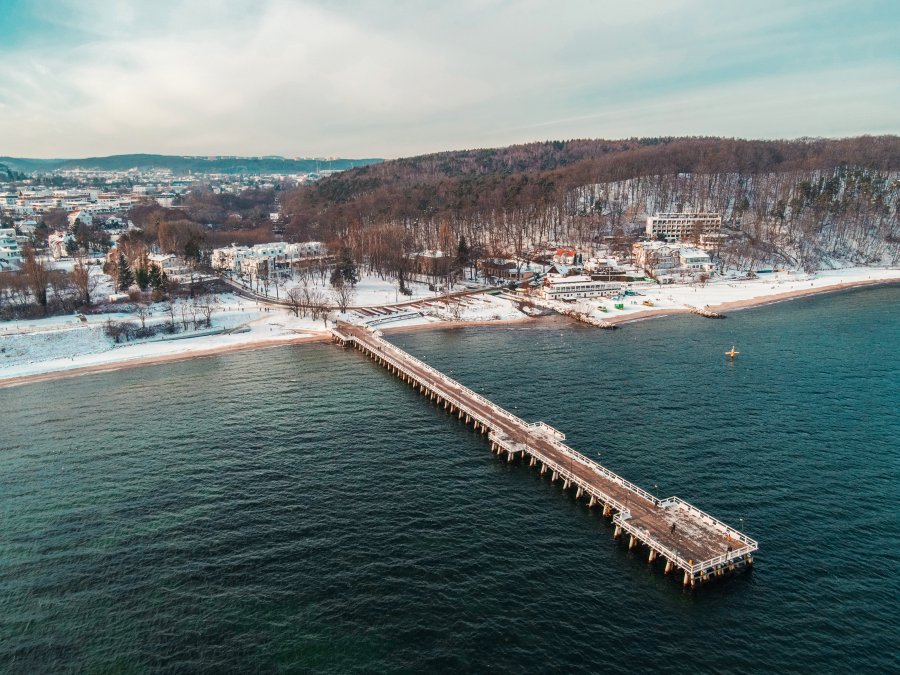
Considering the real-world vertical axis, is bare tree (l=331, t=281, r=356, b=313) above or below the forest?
below

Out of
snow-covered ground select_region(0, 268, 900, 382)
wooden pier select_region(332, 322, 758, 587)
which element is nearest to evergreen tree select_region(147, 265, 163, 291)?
snow-covered ground select_region(0, 268, 900, 382)

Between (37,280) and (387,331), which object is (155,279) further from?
(387,331)

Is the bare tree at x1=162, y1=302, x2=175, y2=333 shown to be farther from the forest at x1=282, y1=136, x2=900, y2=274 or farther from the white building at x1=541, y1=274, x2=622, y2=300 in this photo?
the white building at x1=541, y1=274, x2=622, y2=300

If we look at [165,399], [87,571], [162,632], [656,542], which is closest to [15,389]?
[165,399]

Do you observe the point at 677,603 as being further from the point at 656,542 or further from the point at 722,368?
the point at 722,368

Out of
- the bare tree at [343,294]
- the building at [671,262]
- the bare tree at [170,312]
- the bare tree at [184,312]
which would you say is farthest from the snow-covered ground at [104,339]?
the building at [671,262]

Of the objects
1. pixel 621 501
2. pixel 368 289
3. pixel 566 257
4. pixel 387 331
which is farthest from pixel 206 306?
pixel 566 257
